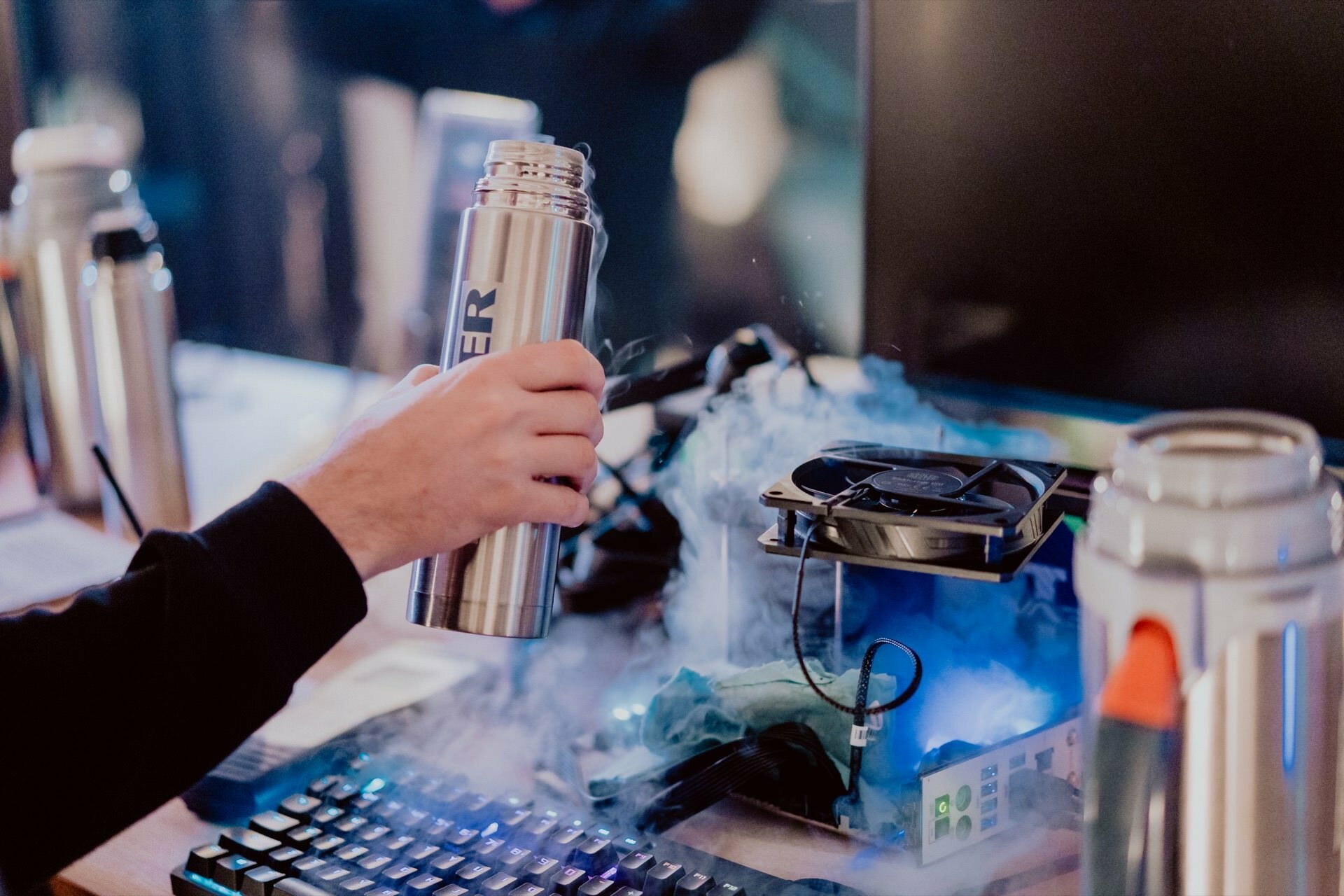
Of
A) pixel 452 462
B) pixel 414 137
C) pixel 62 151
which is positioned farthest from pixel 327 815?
pixel 414 137

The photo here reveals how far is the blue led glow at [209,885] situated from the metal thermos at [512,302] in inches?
6.9

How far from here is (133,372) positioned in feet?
3.89

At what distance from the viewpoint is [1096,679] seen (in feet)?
1.35

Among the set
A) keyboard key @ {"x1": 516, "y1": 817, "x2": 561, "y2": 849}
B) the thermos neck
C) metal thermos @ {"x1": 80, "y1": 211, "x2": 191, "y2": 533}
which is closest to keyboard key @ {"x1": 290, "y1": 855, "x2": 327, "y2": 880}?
keyboard key @ {"x1": 516, "y1": 817, "x2": 561, "y2": 849}

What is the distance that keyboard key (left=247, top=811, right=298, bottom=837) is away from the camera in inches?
25.0

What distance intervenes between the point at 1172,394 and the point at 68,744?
2.32 feet

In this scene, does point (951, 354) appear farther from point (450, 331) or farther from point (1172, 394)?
point (450, 331)

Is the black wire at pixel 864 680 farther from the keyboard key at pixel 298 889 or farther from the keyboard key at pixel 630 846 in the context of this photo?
the keyboard key at pixel 298 889

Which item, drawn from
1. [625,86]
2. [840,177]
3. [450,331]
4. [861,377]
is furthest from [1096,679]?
[625,86]

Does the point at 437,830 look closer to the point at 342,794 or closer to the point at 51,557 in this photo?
the point at 342,794

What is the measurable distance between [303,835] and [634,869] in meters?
0.20

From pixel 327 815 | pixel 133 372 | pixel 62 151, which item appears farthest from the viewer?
pixel 62 151

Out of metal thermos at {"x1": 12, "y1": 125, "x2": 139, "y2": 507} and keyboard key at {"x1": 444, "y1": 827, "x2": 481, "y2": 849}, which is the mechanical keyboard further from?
metal thermos at {"x1": 12, "y1": 125, "x2": 139, "y2": 507}

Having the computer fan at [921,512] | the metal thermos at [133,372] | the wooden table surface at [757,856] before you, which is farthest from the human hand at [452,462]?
the metal thermos at [133,372]
